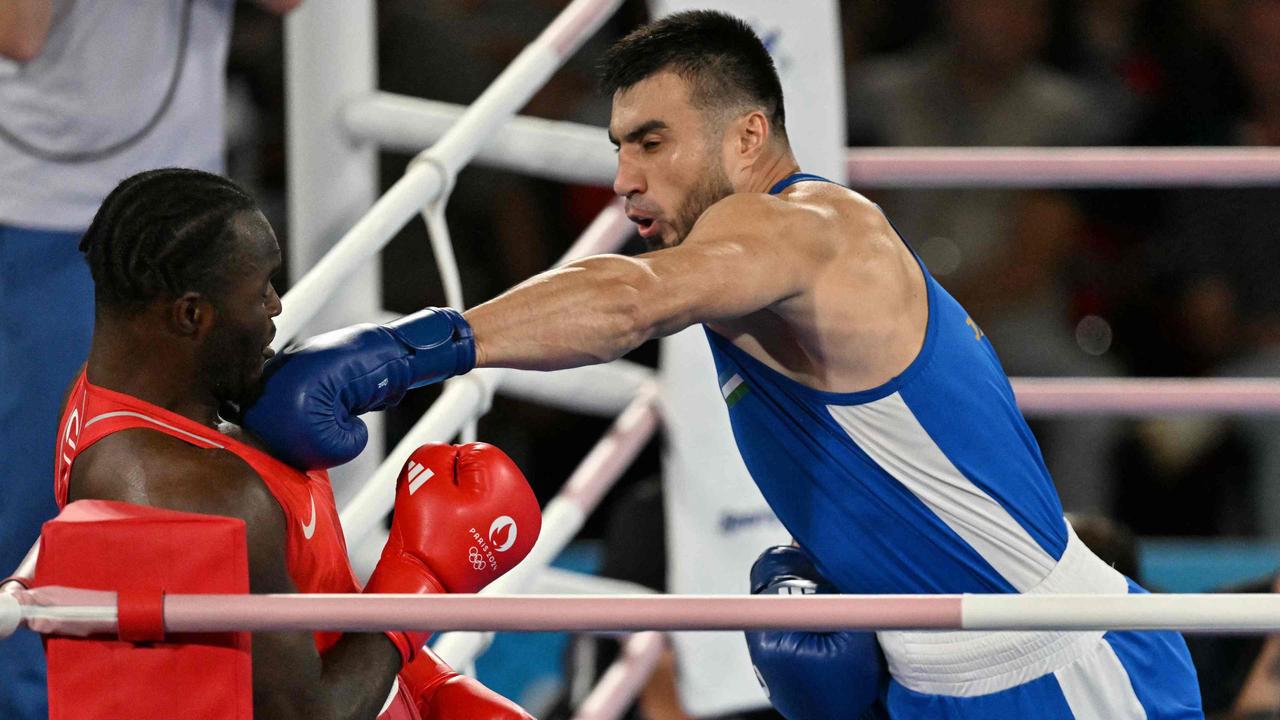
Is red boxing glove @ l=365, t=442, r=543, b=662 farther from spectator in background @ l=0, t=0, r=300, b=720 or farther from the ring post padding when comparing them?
spectator in background @ l=0, t=0, r=300, b=720

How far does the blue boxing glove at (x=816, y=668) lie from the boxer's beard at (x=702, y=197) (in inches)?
16.8

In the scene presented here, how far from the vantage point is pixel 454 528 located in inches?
61.6

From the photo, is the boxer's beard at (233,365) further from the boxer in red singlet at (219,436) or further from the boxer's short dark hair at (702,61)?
the boxer's short dark hair at (702,61)

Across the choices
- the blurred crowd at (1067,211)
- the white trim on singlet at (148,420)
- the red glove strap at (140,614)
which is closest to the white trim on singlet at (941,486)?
the white trim on singlet at (148,420)

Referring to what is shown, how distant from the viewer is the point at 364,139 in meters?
2.41

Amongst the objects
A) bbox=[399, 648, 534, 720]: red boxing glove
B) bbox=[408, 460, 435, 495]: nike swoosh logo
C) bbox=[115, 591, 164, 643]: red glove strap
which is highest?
bbox=[408, 460, 435, 495]: nike swoosh logo

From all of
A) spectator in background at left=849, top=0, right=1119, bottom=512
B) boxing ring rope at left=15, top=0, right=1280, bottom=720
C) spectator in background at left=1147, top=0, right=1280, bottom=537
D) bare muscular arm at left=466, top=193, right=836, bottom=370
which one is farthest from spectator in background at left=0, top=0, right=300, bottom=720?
spectator in background at left=1147, top=0, right=1280, bottom=537

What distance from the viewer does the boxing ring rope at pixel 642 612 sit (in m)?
1.27

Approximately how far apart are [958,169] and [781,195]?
2.99ft

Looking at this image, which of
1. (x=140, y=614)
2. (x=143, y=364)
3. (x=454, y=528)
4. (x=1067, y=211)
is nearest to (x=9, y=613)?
(x=140, y=614)

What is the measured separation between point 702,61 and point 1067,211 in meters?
2.99

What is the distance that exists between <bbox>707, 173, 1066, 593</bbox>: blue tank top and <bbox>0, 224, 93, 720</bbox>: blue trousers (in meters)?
0.87

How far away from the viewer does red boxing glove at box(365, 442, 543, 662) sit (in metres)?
1.56

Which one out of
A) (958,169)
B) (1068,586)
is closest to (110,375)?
(1068,586)
